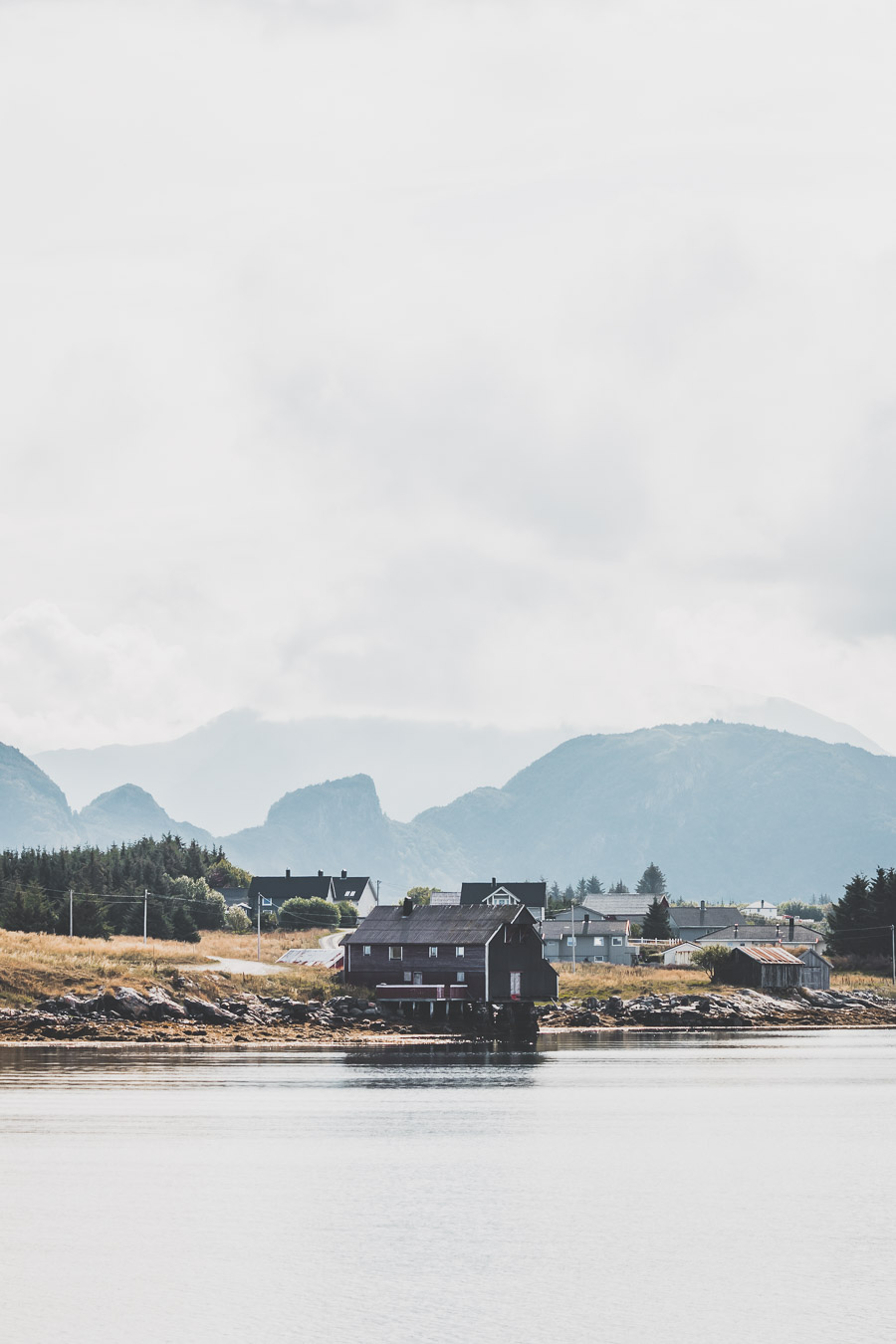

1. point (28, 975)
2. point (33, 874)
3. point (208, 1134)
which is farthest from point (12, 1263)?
point (33, 874)

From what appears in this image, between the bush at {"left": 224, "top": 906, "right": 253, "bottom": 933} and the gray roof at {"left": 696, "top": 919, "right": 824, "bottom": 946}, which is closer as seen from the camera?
the gray roof at {"left": 696, "top": 919, "right": 824, "bottom": 946}

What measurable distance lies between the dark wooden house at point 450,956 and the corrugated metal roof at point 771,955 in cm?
3682

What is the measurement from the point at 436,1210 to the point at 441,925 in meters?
71.8

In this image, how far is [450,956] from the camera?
342ft

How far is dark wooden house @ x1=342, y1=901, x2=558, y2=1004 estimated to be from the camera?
339 feet

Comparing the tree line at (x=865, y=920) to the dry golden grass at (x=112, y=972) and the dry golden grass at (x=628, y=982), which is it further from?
the dry golden grass at (x=112, y=972)

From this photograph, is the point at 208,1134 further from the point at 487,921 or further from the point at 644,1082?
the point at 487,921

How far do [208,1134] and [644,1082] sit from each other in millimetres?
27343

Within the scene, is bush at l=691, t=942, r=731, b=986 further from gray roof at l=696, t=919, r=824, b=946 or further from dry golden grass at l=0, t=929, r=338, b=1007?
dry golden grass at l=0, t=929, r=338, b=1007

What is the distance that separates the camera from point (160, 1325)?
2483 cm

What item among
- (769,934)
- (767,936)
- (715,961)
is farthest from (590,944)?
(715,961)

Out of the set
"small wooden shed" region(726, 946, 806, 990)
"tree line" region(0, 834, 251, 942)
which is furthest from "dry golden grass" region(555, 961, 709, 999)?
"tree line" region(0, 834, 251, 942)

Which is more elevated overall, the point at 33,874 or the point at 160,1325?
the point at 33,874

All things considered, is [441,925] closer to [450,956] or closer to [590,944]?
[450,956]
